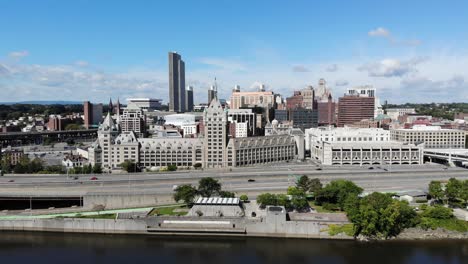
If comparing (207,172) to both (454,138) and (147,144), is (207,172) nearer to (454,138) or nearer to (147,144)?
(147,144)

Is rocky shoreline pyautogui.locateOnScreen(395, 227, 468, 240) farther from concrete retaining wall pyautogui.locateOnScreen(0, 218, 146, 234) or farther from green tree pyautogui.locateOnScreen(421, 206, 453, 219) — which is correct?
concrete retaining wall pyautogui.locateOnScreen(0, 218, 146, 234)

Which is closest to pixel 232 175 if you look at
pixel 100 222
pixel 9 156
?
pixel 100 222

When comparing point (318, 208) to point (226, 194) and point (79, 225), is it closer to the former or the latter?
point (226, 194)

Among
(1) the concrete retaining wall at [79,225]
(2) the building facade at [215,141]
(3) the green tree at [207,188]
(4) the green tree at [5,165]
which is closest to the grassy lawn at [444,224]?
(3) the green tree at [207,188]

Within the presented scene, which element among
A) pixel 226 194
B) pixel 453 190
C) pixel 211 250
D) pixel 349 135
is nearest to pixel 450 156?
pixel 349 135

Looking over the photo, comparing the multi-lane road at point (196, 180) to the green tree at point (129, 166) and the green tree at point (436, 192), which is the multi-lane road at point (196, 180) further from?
the green tree at point (129, 166)

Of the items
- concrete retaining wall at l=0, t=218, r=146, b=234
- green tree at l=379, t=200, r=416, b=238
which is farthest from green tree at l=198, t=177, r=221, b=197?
green tree at l=379, t=200, r=416, b=238
